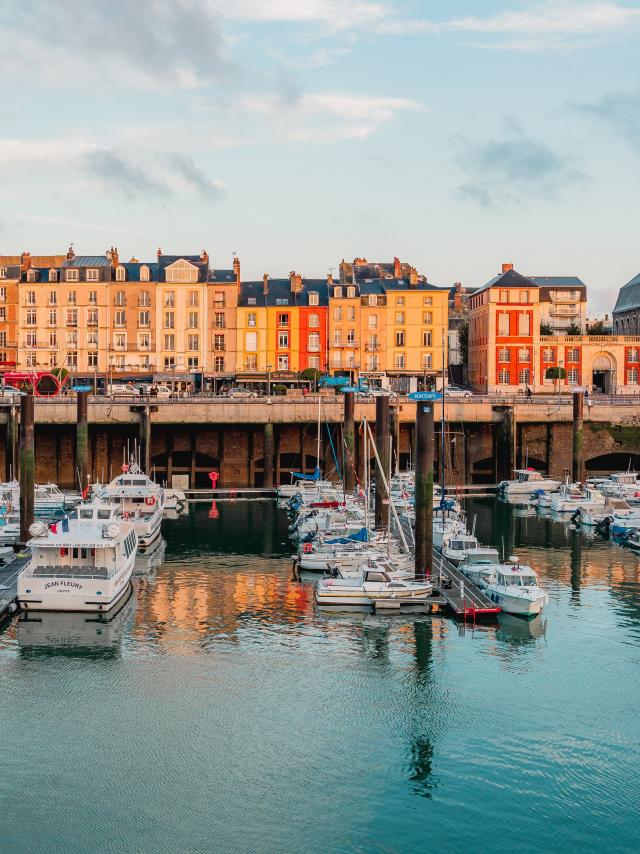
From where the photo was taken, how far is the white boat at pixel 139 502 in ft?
180

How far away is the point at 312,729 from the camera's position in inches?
1175

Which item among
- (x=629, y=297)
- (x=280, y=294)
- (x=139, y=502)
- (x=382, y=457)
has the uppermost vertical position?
(x=629, y=297)

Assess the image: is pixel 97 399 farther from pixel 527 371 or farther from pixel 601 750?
pixel 601 750

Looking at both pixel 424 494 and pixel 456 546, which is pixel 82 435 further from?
pixel 424 494

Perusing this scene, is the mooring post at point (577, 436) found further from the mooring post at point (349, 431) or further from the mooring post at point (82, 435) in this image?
the mooring post at point (82, 435)

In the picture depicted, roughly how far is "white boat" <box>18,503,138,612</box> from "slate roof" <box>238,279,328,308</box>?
67.2 metres

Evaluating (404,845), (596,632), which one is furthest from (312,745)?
(596,632)

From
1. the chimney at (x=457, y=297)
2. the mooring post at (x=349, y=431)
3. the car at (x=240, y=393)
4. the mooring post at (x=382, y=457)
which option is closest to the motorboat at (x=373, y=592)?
the mooring post at (x=382, y=457)

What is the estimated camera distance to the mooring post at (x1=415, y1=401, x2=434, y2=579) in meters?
43.9

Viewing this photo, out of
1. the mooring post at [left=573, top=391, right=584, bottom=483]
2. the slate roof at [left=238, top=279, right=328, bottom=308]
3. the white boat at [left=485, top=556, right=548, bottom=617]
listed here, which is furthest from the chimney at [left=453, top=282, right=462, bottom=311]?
the white boat at [left=485, top=556, right=548, bottom=617]

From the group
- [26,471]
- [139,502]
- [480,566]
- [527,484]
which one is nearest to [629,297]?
[527,484]

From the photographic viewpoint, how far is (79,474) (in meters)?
70.9

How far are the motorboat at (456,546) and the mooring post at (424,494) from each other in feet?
17.0

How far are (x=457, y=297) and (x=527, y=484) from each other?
80.9m
